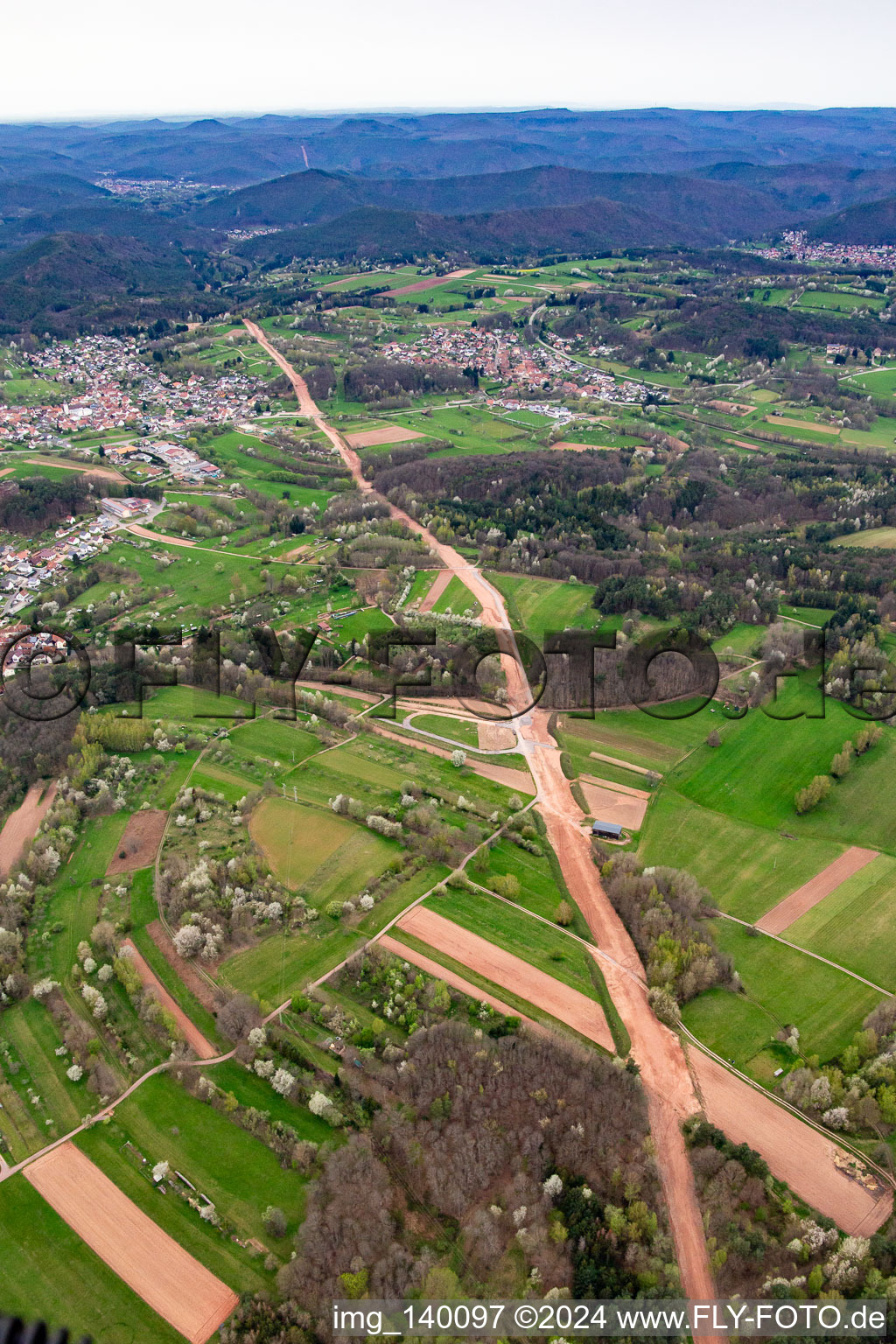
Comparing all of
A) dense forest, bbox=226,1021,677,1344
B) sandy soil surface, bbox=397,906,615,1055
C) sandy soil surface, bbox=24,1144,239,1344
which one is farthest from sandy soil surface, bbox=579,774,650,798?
sandy soil surface, bbox=24,1144,239,1344

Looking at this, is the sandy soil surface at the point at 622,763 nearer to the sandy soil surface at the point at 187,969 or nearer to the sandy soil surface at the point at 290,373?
the sandy soil surface at the point at 187,969

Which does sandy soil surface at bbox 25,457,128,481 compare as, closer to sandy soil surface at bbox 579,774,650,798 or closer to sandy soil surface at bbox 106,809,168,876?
sandy soil surface at bbox 106,809,168,876

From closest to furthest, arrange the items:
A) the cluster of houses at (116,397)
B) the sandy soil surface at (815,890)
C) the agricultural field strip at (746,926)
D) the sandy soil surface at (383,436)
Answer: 1. the agricultural field strip at (746,926)
2. the sandy soil surface at (815,890)
3. the sandy soil surface at (383,436)
4. the cluster of houses at (116,397)

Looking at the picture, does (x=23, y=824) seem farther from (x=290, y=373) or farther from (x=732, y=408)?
(x=732, y=408)

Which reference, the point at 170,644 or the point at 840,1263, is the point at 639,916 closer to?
the point at 840,1263

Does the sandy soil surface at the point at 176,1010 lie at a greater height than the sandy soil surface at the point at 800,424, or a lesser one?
lesser

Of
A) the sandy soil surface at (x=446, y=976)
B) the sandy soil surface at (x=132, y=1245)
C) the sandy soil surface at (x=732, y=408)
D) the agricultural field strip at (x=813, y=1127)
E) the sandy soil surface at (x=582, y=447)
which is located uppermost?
the sandy soil surface at (x=732, y=408)

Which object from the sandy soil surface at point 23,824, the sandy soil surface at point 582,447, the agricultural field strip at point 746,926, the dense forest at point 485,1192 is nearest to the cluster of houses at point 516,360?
the sandy soil surface at point 582,447
